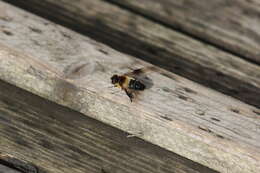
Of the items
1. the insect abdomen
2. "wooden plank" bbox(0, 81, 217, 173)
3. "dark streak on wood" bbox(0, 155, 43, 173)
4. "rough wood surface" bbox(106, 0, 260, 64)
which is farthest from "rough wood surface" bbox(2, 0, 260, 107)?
"dark streak on wood" bbox(0, 155, 43, 173)

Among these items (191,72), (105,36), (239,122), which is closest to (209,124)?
(239,122)

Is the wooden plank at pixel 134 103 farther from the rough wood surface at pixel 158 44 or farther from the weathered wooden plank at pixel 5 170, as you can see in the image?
the weathered wooden plank at pixel 5 170

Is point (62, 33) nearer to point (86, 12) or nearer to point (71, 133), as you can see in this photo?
point (86, 12)

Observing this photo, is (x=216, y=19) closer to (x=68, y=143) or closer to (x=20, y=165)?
(x=68, y=143)

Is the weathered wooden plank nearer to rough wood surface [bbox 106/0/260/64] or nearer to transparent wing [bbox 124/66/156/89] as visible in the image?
transparent wing [bbox 124/66/156/89]

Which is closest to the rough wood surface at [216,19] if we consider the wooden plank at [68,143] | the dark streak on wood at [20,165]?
the wooden plank at [68,143]

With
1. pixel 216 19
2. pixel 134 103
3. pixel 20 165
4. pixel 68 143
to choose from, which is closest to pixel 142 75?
pixel 134 103
